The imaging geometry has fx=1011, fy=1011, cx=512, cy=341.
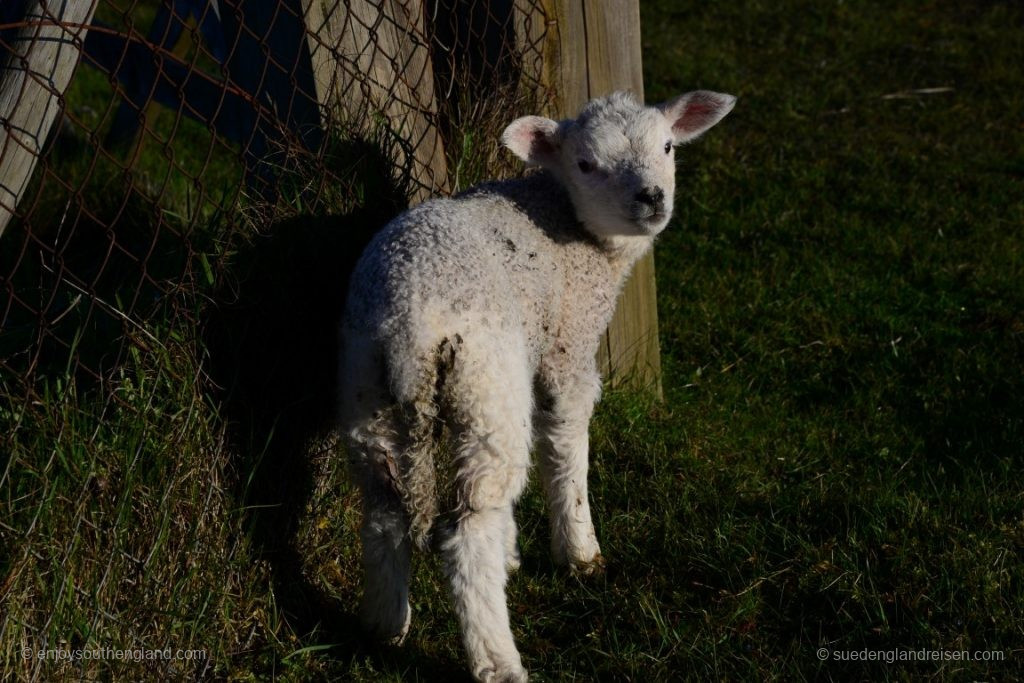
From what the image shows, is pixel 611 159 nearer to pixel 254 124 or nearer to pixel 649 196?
pixel 649 196

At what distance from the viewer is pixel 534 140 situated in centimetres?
356

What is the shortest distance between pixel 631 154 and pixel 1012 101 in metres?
5.38

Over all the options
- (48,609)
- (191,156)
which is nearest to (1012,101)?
(191,156)

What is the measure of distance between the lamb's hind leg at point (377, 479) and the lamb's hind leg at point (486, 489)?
183 millimetres

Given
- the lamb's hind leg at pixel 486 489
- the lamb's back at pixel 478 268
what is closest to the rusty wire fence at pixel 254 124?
the lamb's back at pixel 478 268

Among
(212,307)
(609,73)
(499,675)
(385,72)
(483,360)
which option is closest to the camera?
(483,360)

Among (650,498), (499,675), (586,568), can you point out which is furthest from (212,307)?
(650,498)

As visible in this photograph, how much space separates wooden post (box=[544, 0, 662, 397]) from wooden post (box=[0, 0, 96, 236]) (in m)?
2.05

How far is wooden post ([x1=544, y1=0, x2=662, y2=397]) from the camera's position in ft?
13.6

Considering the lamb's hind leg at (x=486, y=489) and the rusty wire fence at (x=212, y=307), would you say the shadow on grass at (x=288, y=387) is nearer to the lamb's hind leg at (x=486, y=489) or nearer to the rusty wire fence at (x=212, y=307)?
the rusty wire fence at (x=212, y=307)

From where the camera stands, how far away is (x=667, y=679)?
9.95 feet

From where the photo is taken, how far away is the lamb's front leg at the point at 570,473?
3.46 metres

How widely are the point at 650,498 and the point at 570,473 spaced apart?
0.45 metres

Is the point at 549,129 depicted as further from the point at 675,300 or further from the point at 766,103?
the point at 766,103
